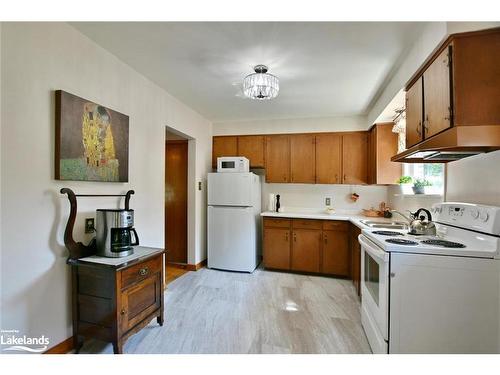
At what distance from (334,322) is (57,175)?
2.59 m

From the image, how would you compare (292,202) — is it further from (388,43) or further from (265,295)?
(388,43)

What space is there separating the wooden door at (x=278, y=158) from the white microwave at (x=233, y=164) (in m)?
0.51

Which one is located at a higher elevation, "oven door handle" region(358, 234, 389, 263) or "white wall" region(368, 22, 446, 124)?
"white wall" region(368, 22, 446, 124)

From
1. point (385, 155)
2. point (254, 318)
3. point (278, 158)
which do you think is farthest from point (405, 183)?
point (254, 318)

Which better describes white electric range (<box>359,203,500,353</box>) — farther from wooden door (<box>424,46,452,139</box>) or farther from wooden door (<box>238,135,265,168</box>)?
wooden door (<box>238,135,265,168</box>)

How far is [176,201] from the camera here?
3928 mm

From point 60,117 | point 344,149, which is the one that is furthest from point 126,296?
point 344,149

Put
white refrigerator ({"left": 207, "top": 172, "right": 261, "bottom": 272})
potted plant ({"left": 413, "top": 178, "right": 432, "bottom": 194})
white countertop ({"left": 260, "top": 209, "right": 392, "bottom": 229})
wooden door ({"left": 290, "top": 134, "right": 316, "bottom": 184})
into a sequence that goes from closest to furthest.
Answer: potted plant ({"left": 413, "top": 178, "right": 432, "bottom": 194}) → white countertop ({"left": 260, "top": 209, "right": 392, "bottom": 229}) → white refrigerator ({"left": 207, "top": 172, "right": 261, "bottom": 272}) → wooden door ({"left": 290, "top": 134, "right": 316, "bottom": 184})

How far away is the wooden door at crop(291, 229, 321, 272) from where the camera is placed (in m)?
3.42

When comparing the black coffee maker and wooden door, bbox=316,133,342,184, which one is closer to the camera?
the black coffee maker

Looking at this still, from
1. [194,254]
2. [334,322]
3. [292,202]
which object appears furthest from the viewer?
[292,202]

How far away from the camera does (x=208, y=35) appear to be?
1.77 meters

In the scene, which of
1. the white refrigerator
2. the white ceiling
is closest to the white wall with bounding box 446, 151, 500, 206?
the white ceiling

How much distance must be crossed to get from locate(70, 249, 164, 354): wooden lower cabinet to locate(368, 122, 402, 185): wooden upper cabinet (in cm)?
300
